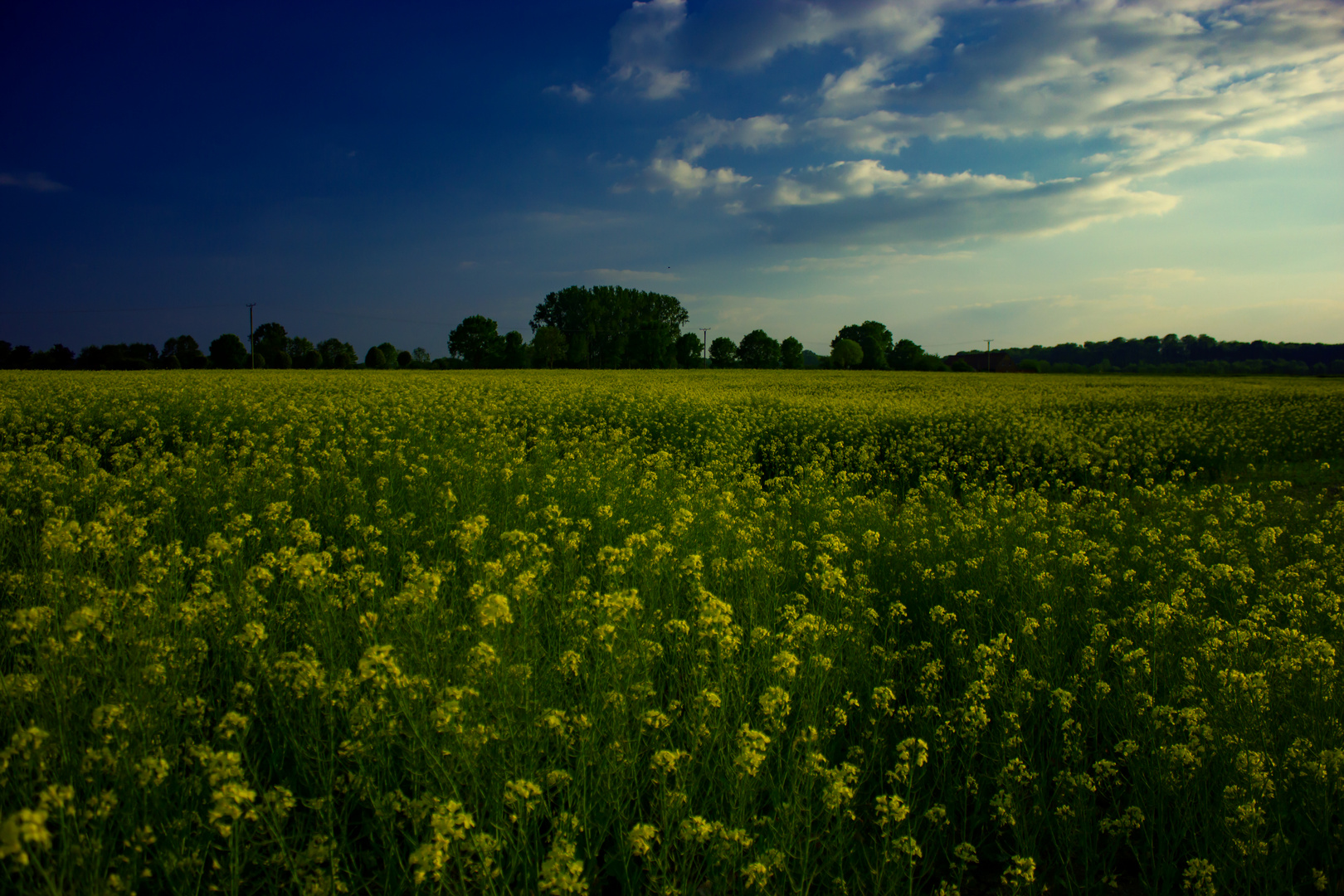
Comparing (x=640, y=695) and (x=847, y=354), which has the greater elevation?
(x=847, y=354)

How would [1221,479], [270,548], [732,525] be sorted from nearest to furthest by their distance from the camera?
[270,548] < [732,525] < [1221,479]

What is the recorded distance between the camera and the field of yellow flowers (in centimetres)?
258

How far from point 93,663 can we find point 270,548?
2229mm

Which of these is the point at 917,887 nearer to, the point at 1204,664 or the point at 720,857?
the point at 720,857

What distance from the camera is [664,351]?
80.3 m

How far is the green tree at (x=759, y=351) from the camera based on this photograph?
8588 centimetres

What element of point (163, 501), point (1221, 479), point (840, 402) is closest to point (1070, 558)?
point (163, 501)

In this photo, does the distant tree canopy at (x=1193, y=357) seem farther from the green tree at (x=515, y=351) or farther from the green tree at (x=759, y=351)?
the green tree at (x=515, y=351)

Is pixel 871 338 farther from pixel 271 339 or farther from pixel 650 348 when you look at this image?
pixel 271 339

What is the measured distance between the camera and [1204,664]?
423 centimetres

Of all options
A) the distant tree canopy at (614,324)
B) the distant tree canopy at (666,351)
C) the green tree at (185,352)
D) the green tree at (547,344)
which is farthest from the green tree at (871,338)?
the green tree at (185,352)

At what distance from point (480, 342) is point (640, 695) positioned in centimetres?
8188

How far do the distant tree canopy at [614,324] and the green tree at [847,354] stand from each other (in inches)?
860

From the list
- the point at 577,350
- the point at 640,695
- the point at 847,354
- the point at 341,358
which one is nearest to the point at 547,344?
→ the point at 577,350
